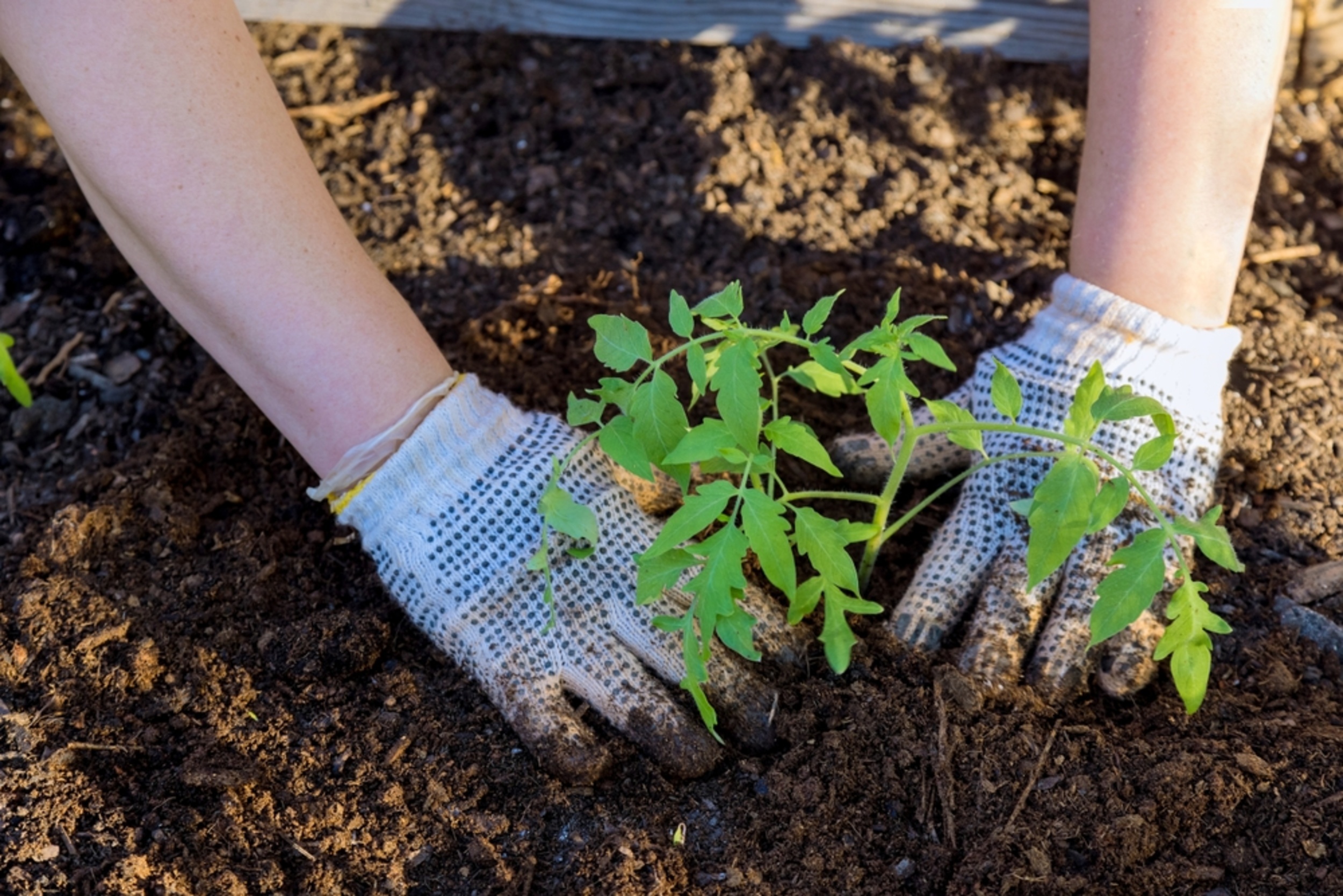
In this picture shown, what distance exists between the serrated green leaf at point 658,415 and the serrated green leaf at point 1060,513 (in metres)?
0.54

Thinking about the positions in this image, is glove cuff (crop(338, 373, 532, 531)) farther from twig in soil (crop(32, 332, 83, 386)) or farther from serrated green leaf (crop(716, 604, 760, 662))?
twig in soil (crop(32, 332, 83, 386))

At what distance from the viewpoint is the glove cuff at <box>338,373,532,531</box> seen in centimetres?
216

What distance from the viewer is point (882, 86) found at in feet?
10.7

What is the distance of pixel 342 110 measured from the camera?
334 centimetres

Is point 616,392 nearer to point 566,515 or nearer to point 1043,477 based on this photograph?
point 566,515

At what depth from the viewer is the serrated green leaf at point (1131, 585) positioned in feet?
5.18

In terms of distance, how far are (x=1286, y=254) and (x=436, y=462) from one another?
2253mm

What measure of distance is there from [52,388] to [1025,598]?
2.34m

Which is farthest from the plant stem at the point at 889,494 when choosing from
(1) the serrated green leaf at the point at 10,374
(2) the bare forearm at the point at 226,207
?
(1) the serrated green leaf at the point at 10,374

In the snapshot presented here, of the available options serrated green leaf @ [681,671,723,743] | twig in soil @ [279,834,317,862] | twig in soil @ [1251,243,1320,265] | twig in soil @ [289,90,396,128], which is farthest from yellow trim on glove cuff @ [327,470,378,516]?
twig in soil @ [1251,243,1320,265]

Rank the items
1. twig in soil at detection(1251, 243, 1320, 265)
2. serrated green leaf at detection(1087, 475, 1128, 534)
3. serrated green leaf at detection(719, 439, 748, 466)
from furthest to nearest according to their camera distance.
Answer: twig in soil at detection(1251, 243, 1320, 265) → serrated green leaf at detection(719, 439, 748, 466) → serrated green leaf at detection(1087, 475, 1128, 534)

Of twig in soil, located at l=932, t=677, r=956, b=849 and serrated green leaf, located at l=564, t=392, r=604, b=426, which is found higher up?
serrated green leaf, located at l=564, t=392, r=604, b=426

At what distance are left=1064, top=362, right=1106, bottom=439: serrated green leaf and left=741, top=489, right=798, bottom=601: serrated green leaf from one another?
0.46 metres

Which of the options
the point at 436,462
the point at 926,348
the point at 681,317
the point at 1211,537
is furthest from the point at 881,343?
the point at 436,462
